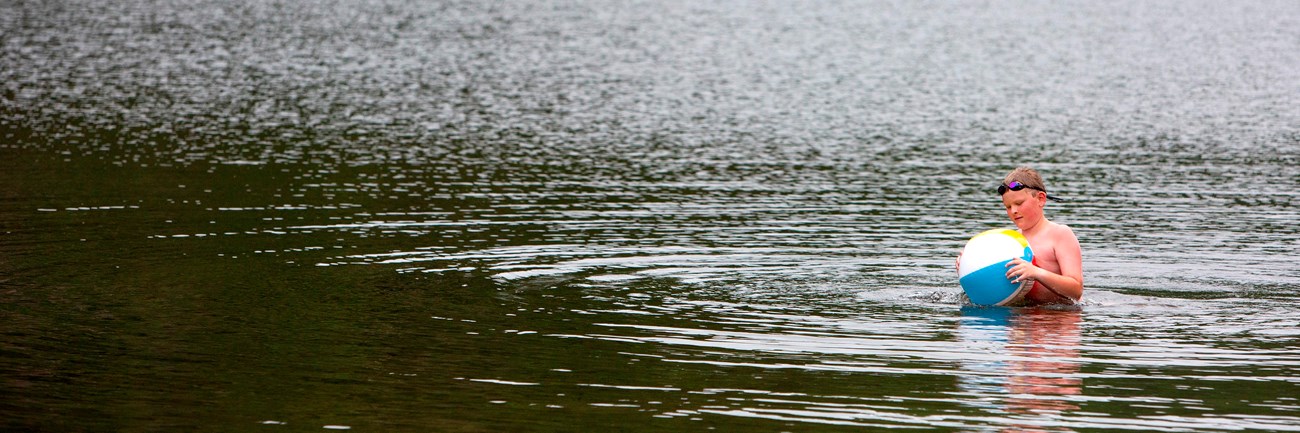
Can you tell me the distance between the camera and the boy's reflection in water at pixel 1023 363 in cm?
1058

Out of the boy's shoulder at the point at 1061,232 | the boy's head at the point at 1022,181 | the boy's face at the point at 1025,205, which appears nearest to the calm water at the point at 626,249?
the boy's shoulder at the point at 1061,232

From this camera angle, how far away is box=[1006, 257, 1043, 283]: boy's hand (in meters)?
14.0

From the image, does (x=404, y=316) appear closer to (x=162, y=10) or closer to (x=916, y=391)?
(x=916, y=391)

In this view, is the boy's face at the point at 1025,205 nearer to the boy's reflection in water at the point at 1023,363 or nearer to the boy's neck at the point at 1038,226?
the boy's neck at the point at 1038,226

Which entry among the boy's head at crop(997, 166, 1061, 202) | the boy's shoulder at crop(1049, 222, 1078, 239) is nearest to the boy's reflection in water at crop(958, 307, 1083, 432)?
the boy's shoulder at crop(1049, 222, 1078, 239)

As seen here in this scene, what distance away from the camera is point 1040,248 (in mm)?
14477

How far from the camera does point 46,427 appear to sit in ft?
33.0

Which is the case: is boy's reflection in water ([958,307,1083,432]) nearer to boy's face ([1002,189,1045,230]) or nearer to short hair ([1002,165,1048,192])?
boy's face ([1002,189,1045,230])

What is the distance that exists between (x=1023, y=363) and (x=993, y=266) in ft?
7.46

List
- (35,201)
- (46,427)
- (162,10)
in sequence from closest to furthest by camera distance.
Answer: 1. (46,427)
2. (35,201)
3. (162,10)

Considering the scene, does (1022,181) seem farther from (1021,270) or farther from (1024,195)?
(1021,270)

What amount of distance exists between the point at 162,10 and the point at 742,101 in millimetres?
33960

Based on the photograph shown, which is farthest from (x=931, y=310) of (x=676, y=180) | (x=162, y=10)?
(x=162, y=10)

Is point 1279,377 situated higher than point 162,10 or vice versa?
point 162,10
